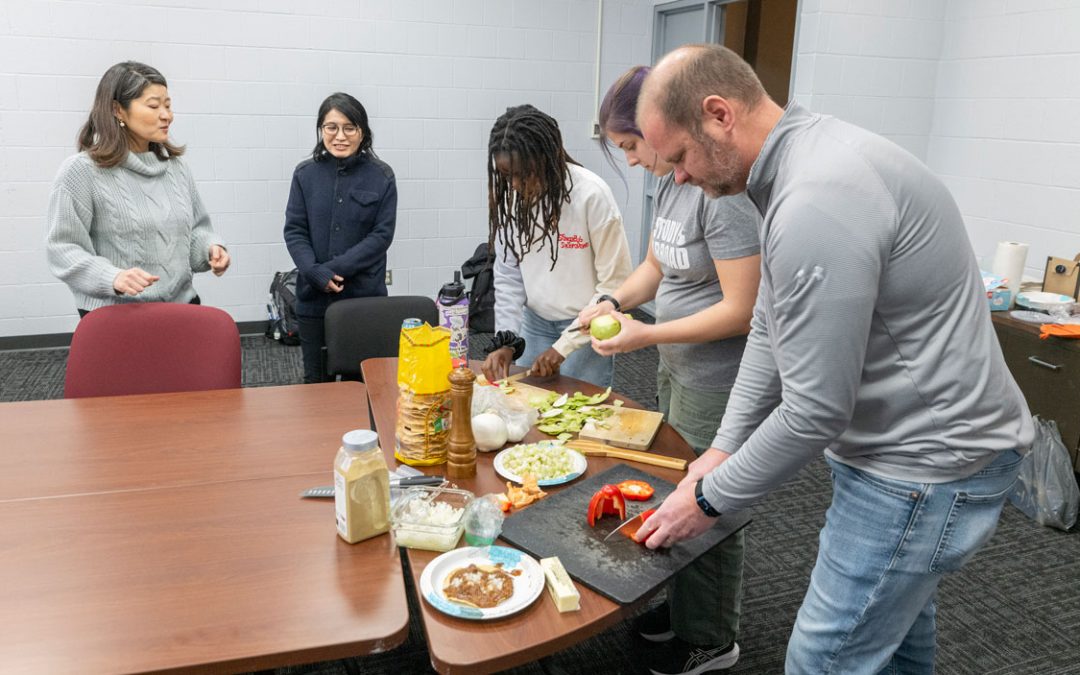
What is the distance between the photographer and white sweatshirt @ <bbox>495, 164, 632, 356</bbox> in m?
2.27

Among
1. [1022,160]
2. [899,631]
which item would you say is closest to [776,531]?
[899,631]

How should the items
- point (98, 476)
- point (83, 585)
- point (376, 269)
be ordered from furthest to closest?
point (376, 269) → point (98, 476) → point (83, 585)

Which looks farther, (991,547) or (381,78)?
(381,78)

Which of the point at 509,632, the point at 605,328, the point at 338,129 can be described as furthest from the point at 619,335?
the point at 338,129

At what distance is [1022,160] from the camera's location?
353 cm

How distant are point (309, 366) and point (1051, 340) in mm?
2864

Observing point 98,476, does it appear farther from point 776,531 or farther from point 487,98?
point 487,98

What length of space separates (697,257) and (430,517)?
875 millimetres

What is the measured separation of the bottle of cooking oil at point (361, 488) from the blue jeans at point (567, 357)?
3.11 feet

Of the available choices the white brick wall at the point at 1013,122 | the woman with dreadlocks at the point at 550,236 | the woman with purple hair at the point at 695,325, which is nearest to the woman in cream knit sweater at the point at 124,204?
the woman with dreadlocks at the point at 550,236

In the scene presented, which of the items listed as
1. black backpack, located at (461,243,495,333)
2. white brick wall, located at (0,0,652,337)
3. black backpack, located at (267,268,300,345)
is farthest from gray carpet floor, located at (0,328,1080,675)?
white brick wall, located at (0,0,652,337)

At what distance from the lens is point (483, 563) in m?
1.30

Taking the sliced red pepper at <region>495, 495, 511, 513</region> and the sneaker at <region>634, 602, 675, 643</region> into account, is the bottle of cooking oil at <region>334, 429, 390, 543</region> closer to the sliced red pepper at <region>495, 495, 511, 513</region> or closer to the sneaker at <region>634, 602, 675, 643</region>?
the sliced red pepper at <region>495, 495, 511, 513</region>

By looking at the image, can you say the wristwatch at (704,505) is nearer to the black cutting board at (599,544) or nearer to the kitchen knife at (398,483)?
the black cutting board at (599,544)
